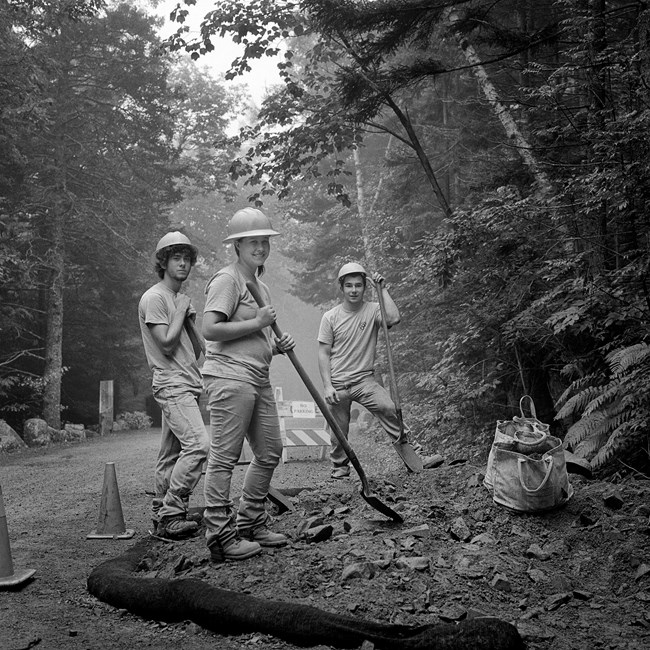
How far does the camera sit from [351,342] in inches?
314

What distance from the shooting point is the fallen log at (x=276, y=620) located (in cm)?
333

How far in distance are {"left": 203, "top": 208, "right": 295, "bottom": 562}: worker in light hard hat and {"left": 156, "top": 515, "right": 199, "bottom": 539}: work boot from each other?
0.79 meters

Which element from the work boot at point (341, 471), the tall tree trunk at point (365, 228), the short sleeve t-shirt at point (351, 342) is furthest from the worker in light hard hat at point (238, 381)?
the tall tree trunk at point (365, 228)

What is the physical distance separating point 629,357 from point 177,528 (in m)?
4.42

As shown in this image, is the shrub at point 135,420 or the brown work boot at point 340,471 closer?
the brown work boot at point 340,471

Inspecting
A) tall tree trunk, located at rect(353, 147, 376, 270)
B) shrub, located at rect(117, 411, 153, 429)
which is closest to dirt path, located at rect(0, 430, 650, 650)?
tall tree trunk, located at rect(353, 147, 376, 270)

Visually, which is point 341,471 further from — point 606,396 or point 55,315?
point 55,315

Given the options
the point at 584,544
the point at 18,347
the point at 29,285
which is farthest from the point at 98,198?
the point at 584,544

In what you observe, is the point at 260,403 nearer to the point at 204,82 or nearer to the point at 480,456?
the point at 480,456

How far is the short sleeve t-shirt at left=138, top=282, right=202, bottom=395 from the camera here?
243 inches

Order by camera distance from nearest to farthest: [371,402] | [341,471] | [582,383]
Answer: [582,383] < [371,402] < [341,471]

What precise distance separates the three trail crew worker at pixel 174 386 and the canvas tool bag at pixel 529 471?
253cm

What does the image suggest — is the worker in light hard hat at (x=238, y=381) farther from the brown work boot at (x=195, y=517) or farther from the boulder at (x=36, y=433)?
the boulder at (x=36, y=433)

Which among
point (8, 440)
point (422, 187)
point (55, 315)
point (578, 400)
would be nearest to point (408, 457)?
point (578, 400)
